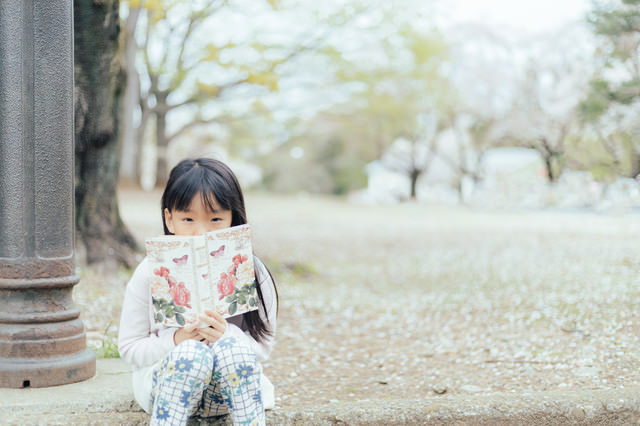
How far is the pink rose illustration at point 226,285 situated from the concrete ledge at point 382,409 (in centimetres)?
51

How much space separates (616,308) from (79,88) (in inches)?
176

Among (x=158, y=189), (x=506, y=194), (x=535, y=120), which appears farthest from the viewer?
(x=535, y=120)

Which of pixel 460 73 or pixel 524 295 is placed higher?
pixel 460 73

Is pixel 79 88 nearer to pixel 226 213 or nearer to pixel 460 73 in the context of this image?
pixel 226 213

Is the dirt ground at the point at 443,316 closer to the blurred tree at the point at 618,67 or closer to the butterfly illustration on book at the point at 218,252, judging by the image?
the butterfly illustration on book at the point at 218,252

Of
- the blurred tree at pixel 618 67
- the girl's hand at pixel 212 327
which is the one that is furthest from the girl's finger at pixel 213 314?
the blurred tree at pixel 618 67

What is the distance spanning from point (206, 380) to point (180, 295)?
0.29 m

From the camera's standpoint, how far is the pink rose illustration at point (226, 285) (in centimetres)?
216

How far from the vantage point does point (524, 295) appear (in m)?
5.91

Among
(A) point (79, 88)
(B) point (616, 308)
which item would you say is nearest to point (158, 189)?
(A) point (79, 88)

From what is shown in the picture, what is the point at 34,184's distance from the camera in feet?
8.09

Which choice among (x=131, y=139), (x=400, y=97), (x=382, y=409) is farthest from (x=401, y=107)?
(x=382, y=409)

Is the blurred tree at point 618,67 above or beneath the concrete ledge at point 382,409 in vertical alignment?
above

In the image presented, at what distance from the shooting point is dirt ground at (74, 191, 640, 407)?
132 inches
